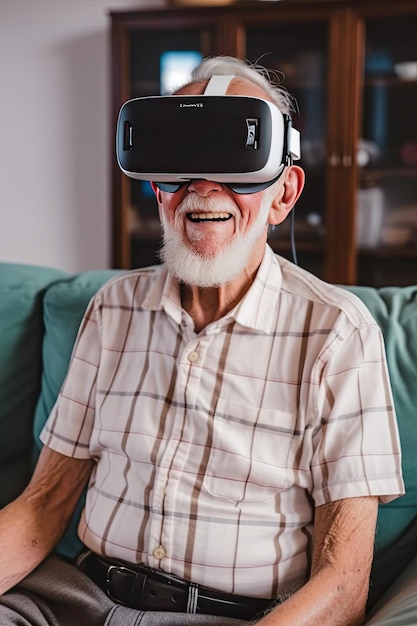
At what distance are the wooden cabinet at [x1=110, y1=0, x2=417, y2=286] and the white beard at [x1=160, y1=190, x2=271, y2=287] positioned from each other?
6.36 ft

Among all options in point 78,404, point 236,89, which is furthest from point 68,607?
point 236,89

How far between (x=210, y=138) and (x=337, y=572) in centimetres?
61

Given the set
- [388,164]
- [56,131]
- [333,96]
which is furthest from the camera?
[56,131]

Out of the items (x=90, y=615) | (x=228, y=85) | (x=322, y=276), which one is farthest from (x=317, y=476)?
(x=322, y=276)

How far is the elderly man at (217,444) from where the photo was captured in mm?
1109

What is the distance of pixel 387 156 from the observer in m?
3.16

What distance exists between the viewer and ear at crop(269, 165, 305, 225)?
4.16 feet

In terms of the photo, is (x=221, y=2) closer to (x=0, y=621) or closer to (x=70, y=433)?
(x=70, y=433)

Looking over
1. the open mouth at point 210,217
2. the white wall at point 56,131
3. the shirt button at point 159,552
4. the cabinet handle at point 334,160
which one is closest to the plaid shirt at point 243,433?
the shirt button at point 159,552

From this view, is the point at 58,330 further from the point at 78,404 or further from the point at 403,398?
the point at 403,398

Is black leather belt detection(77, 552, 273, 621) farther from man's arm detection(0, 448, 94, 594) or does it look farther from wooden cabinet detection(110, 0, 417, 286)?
wooden cabinet detection(110, 0, 417, 286)

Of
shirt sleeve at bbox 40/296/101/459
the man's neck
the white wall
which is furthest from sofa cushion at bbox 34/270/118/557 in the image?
the white wall

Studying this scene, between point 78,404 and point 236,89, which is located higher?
point 236,89

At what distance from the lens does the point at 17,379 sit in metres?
1.47
